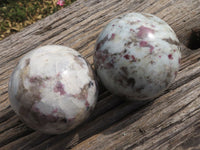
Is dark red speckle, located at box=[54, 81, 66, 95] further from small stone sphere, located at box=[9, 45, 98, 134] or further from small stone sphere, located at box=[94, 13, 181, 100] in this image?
small stone sphere, located at box=[94, 13, 181, 100]

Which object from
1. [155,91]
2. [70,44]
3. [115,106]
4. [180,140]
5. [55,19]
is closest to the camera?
[155,91]

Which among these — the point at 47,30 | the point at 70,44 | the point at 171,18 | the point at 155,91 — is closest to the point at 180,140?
the point at 155,91

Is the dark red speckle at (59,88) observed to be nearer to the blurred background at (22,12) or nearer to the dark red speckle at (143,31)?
the dark red speckle at (143,31)

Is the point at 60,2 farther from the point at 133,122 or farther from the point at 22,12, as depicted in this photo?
the point at 133,122

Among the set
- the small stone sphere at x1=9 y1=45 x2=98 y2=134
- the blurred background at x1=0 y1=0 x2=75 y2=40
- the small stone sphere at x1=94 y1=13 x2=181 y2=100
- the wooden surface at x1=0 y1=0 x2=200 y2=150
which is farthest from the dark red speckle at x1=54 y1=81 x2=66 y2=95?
the blurred background at x1=0 y1=0 x2=75 y2=40

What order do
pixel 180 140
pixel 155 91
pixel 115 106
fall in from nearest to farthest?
pixel 155 91, pixel 180 140, pixel 115 106

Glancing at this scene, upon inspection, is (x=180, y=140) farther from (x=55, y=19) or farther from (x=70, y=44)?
(x=55, y=19)

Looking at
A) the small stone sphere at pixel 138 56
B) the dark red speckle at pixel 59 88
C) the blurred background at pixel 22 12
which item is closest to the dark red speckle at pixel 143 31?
the small stone sphere at pixel 138 56
